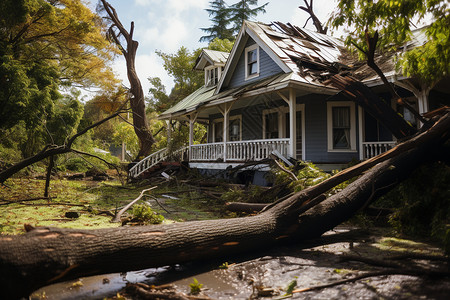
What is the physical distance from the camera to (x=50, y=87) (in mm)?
16234

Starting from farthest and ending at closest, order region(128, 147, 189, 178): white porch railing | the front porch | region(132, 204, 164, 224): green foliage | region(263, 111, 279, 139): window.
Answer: region(128, 147, 189, 178): white porch railing < region(263, 111, 279, 139): window < the front porch < region(132, 204, 164, 224): green foliage

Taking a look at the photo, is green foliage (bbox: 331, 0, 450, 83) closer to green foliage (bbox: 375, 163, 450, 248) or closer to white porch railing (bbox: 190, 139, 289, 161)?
green foliage (bbox: 375, 163, 450, 248)

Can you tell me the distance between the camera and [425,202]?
5527 mm

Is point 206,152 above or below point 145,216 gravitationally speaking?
above

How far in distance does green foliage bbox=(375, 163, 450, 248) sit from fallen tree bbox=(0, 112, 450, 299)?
0.27m

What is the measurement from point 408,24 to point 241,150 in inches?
316

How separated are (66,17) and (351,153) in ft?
57.0

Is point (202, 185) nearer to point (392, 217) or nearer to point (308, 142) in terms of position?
point (308, 142)

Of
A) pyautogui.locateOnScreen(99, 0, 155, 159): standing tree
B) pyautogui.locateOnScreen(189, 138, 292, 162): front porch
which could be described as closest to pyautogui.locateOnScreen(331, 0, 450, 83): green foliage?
pyautogui.locateOnScreen(189, 138, 292, 162): front porch

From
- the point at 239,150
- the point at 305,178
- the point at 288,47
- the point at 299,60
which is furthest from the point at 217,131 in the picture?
the point at 305,178

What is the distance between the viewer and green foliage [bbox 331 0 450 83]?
620cm

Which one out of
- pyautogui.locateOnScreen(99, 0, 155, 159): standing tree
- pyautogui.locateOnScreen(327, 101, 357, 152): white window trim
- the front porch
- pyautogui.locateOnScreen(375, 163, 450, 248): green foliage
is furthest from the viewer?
pyautogui.locateOnScreen(99, 0, 155, 159): standing tree

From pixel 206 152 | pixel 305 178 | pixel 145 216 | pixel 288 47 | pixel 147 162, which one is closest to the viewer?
pixel 145 216

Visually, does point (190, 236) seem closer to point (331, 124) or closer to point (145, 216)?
point (145, 216)
